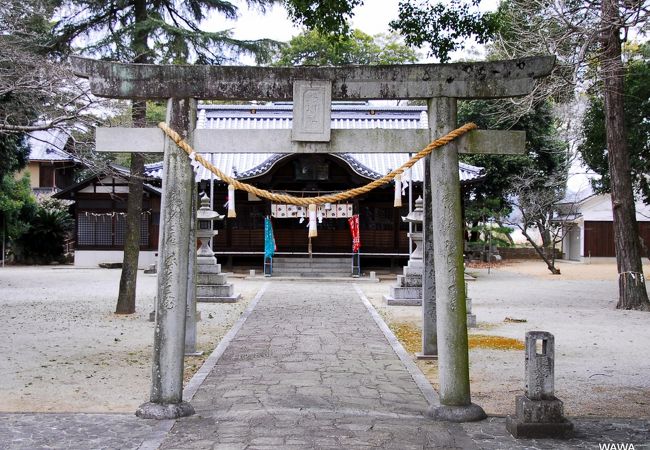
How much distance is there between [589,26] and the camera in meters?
13.8

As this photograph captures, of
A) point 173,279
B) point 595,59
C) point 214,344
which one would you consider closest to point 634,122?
point 595,59

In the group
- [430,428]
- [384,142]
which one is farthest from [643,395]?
[384,142]

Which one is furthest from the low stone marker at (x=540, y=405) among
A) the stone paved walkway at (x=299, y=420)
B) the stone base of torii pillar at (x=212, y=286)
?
the stone base of torii pillar at (x=212, y=286)

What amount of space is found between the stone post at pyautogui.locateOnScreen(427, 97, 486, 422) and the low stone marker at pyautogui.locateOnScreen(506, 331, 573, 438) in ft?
1.75

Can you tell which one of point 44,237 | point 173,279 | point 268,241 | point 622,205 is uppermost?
point 622,205

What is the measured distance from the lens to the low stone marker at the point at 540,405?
5738mm

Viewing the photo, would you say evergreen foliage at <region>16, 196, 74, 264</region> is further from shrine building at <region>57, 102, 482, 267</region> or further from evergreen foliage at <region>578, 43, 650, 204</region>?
evergreen foliage at <region>578, 43, 650, 204</region>

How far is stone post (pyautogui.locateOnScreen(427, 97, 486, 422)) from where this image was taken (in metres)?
6.24

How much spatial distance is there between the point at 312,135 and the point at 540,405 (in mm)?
3287

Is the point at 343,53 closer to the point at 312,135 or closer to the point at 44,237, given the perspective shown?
the point at 44,237

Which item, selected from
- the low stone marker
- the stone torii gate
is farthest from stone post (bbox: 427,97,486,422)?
the low stone marker

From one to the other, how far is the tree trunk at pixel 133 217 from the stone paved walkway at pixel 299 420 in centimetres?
462

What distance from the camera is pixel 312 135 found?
6383 mm

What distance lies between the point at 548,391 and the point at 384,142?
2.81 meters
